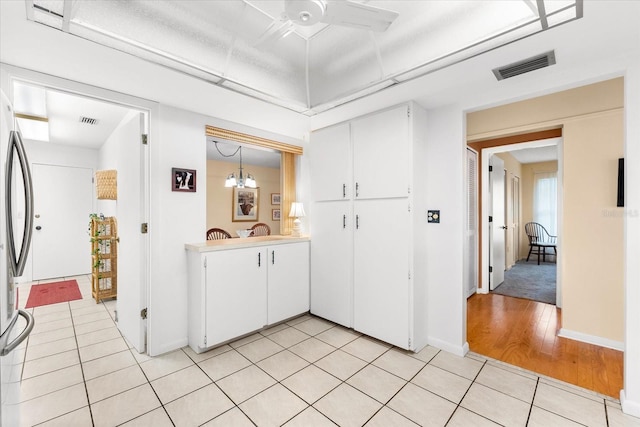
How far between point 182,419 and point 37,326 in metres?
2.72

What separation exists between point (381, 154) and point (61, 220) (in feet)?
20.2

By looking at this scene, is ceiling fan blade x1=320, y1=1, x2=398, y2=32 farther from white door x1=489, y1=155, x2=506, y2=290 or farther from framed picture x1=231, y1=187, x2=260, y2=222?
framed picture x1=231, y1=187, x2=260, y2=222

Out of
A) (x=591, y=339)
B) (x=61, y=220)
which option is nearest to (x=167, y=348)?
(x=591, y=339)

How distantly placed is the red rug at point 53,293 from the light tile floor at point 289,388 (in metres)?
1.51

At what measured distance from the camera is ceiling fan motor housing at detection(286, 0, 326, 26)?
1.22 metres

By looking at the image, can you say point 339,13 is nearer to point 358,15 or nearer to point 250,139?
point 358,15

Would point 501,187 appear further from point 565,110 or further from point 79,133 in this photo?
point 79,133

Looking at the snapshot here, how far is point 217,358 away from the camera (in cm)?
249

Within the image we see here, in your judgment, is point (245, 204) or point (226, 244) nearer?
point (226, 244)

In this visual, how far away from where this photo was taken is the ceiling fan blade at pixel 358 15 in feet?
4.06

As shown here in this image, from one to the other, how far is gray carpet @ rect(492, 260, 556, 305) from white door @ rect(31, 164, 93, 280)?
7.69 meters

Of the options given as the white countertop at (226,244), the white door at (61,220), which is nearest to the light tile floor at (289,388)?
the white countertop at (226,244)

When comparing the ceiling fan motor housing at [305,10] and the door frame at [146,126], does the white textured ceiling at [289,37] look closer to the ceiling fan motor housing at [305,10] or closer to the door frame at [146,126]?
the ceiling fan motor housing at [305,10]

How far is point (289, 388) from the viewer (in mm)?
2064
